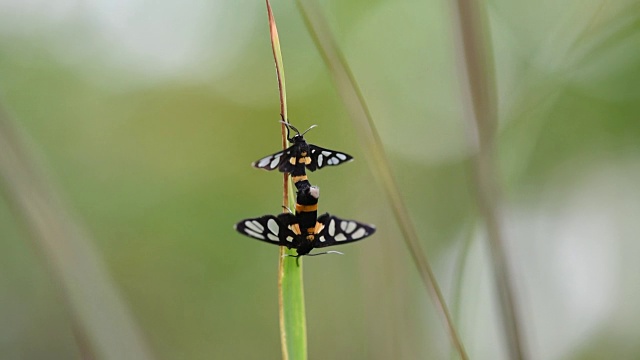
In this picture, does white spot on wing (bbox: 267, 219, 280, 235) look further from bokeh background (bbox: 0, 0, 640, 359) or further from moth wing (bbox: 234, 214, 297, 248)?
bokeh background (bbox: 0, 0, 640, 359)

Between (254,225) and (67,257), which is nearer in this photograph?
(67,257)

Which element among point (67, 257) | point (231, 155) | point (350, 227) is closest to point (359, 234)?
point (350, 227)

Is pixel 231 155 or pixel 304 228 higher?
pixel 231 155

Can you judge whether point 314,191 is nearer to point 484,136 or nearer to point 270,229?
point 270,229

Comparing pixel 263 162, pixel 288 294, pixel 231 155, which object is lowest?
pixel 288 294

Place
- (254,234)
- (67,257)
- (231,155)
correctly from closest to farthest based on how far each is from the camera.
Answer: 1. (67,257)
2. (254,234)
3. (231,155)

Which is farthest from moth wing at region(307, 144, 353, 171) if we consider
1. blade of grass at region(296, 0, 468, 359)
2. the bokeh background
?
the bokeh background

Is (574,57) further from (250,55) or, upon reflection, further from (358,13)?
(250,55)
